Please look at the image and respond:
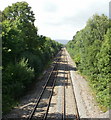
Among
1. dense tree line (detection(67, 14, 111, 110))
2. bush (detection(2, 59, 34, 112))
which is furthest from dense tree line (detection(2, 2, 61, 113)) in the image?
dense tree line (detection(67, 14, 111, 110))

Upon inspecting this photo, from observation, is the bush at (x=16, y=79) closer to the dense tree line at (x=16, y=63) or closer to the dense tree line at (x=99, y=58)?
the dense tree line at (x=16, y=63)

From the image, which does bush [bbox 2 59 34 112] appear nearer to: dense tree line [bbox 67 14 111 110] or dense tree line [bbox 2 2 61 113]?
dense tree line [bbox 2 2 61 113]

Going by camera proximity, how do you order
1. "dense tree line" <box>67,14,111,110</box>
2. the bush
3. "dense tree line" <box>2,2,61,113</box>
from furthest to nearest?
1. the bush
2. "dense tree line" <box>2,2,61,113</box>
3. "dense tree line" <box>67,14,111,110</box>

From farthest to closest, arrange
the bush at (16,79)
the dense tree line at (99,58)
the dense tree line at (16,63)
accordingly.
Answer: the bush at (16,79) < the dense tree line at (16,63) < the dense tree line at (99,58)

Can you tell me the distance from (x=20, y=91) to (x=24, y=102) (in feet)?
7.03

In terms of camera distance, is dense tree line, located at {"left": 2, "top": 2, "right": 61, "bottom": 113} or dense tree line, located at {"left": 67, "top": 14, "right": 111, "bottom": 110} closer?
dense tree line, located at {"left": 67, "top": 14, "right": 111, "bottom": 110}

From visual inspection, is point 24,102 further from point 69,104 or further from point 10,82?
point 69,104

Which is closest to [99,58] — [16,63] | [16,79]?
[16,79]

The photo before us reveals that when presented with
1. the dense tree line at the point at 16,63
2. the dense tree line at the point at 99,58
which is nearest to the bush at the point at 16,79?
the dense tree line at the point at 16,63

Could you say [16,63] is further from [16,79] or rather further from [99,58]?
[99,58]

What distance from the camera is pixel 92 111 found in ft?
52.6

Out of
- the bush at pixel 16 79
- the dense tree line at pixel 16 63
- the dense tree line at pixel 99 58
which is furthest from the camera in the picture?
the bush at pixel 16 79

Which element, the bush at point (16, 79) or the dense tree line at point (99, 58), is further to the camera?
the bush at point (16, 79)

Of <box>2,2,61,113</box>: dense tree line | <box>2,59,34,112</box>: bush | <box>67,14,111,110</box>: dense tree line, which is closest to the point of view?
<box>67,14,111,110</box>: dense tree line
